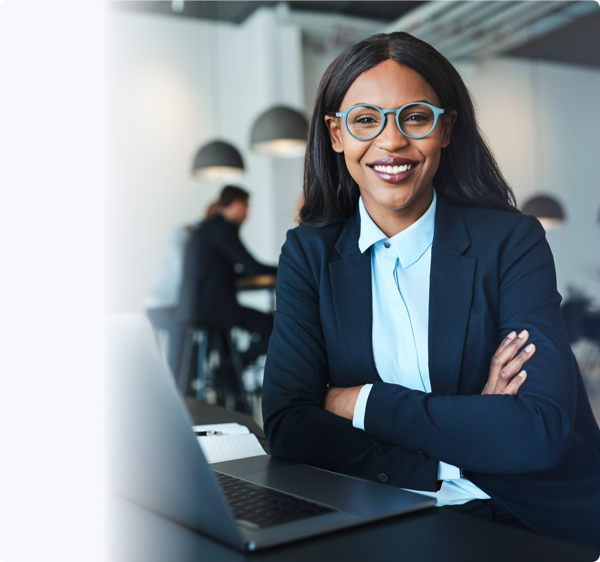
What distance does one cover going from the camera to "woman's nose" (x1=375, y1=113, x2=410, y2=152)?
3.64ft

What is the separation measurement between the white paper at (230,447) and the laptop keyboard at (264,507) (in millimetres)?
182

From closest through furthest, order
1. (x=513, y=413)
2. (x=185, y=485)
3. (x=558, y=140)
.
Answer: (x=185, y=485), (x=513, y=413), (x=558, y=140)

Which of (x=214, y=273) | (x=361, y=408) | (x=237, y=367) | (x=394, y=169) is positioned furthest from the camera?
(x=237, y=367)

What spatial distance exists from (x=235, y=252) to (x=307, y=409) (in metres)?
3.16

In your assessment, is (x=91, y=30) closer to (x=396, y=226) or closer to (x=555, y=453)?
(x=396, y=226)

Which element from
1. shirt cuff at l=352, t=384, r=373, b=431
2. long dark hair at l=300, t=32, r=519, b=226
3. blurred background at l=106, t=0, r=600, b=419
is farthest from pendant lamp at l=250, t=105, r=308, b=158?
shirt cuff at l=352, t=384, r=373, b=431

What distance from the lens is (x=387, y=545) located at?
0.62m

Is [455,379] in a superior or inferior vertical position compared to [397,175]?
inferior

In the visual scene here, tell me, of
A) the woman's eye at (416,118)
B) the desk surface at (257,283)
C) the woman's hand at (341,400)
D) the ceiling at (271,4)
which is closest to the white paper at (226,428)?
the woman's hand at (341,400)

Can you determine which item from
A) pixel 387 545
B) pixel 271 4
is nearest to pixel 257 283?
pixel 387 545

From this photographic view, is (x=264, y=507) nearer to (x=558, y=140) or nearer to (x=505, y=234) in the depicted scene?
(x=505, y=234)

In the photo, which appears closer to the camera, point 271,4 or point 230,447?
point 230,447

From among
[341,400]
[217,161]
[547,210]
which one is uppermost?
[217,161]

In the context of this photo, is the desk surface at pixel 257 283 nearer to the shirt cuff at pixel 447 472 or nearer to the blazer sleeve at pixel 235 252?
the blazer sleeve at pixel 235 252
